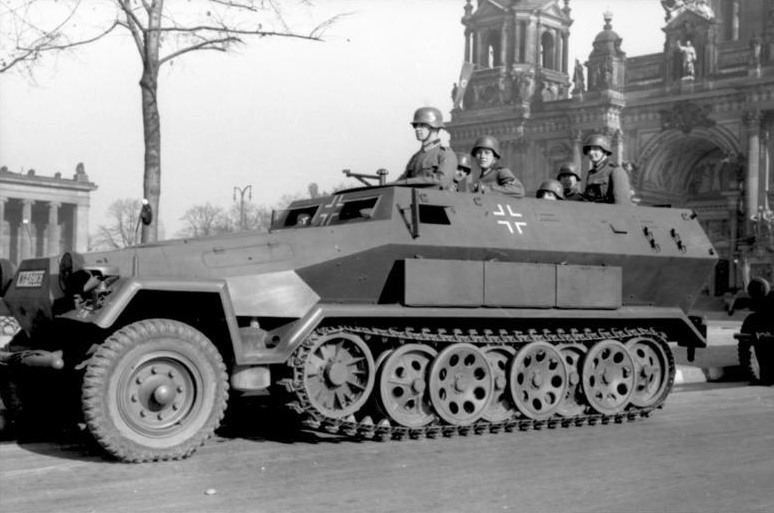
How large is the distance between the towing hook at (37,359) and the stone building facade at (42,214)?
66.0 metres

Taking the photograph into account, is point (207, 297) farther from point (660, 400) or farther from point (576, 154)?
point (576, 154)

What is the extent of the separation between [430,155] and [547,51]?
6014 centimetres

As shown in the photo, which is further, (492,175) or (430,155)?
(492,175)

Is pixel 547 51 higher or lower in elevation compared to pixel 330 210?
higher

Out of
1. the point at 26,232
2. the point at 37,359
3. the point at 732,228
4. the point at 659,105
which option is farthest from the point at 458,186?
the point at 26,232

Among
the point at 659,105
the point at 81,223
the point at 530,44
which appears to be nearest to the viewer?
the point at 659,105

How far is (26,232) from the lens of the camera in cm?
7344

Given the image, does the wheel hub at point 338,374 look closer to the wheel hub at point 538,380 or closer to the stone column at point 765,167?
the wheel hub at point 538,380

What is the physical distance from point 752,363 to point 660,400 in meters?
5.16

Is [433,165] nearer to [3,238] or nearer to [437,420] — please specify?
[437,420]

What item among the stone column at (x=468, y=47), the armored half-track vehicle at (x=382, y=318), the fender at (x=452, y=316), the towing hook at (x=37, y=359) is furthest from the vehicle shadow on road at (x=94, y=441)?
the stone column at (x=468, y=47)

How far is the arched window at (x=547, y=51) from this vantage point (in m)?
67.9

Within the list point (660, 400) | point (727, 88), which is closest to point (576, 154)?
point (727, 88)

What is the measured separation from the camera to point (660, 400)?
11.4 metres
